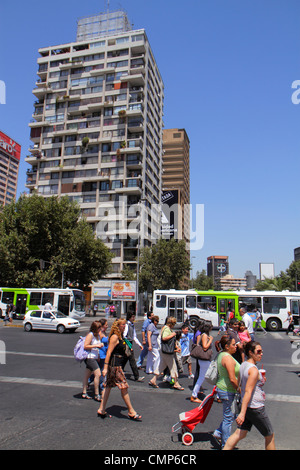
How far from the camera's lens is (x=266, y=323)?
24922mm

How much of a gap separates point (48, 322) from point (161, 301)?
29.1 ft

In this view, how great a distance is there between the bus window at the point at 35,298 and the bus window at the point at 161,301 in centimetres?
1129

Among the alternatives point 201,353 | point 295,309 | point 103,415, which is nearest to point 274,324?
point 295,309

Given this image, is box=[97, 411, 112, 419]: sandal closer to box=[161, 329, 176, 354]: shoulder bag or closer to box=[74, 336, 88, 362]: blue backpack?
box=[74, 336, 88, 362]: blue backpack

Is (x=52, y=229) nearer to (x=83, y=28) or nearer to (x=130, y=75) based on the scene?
(x=130, y=75)

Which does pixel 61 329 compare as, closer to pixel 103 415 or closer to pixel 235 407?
pixel 103 415

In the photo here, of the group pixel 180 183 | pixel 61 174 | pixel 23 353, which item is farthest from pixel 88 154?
pixel 23 353

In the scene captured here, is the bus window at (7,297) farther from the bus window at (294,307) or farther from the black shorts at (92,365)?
the black shorts at (92,365)

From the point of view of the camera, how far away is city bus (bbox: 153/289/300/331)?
80.9 feet

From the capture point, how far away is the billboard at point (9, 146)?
141 meters

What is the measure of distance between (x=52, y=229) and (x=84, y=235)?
12.5 ft

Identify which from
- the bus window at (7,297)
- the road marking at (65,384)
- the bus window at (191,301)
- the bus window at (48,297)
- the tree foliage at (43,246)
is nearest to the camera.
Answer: the road marking at (65,384)

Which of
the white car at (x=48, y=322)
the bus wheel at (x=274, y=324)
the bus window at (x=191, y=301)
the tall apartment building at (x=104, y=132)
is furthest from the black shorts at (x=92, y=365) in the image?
the tall apartment building at (x=104, y=132)

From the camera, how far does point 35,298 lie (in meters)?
31.2
